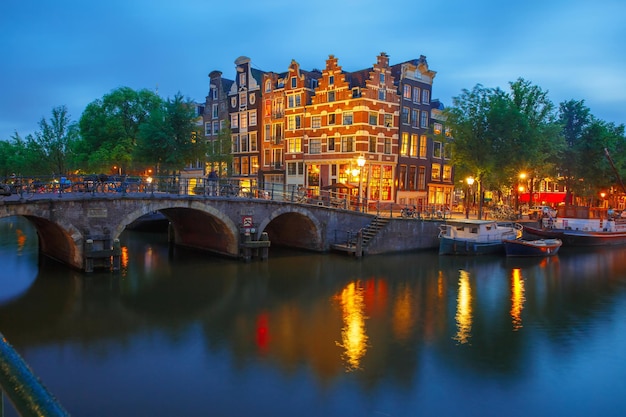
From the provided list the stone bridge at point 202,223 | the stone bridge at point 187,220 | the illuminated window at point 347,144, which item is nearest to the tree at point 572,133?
the illuminated window at point 347,144

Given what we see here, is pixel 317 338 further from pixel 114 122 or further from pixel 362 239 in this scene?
pixel 114 122

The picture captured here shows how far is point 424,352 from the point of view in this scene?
49.4ft

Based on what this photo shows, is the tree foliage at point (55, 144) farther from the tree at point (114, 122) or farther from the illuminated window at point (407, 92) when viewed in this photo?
the illuminated window at point (407, 92)

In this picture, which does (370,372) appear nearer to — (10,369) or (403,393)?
(403,393)

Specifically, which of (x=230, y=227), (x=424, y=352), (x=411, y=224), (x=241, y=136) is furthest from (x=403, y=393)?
(x=241, y=136)

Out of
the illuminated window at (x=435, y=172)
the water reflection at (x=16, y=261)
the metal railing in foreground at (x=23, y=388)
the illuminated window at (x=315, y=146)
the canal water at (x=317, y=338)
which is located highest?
the illuminated window at (x=315, y=146)

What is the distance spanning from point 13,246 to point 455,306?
29362 mm

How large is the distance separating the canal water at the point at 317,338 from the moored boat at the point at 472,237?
3.97 metres

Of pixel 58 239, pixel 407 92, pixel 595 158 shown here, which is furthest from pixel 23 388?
pixel 595 158

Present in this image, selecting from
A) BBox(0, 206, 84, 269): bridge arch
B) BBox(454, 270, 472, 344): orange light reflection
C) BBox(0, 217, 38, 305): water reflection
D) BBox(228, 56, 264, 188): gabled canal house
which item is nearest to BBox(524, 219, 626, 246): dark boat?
BBox(454, 270, 472, 344): orange light reflection

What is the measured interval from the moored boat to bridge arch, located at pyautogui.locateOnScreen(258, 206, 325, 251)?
334 inches

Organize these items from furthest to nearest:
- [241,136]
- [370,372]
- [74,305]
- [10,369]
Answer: [241,136] < [74,305] < [370,372] < [10,369]

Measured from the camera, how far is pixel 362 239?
104 feet

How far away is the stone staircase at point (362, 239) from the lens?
31.1m
